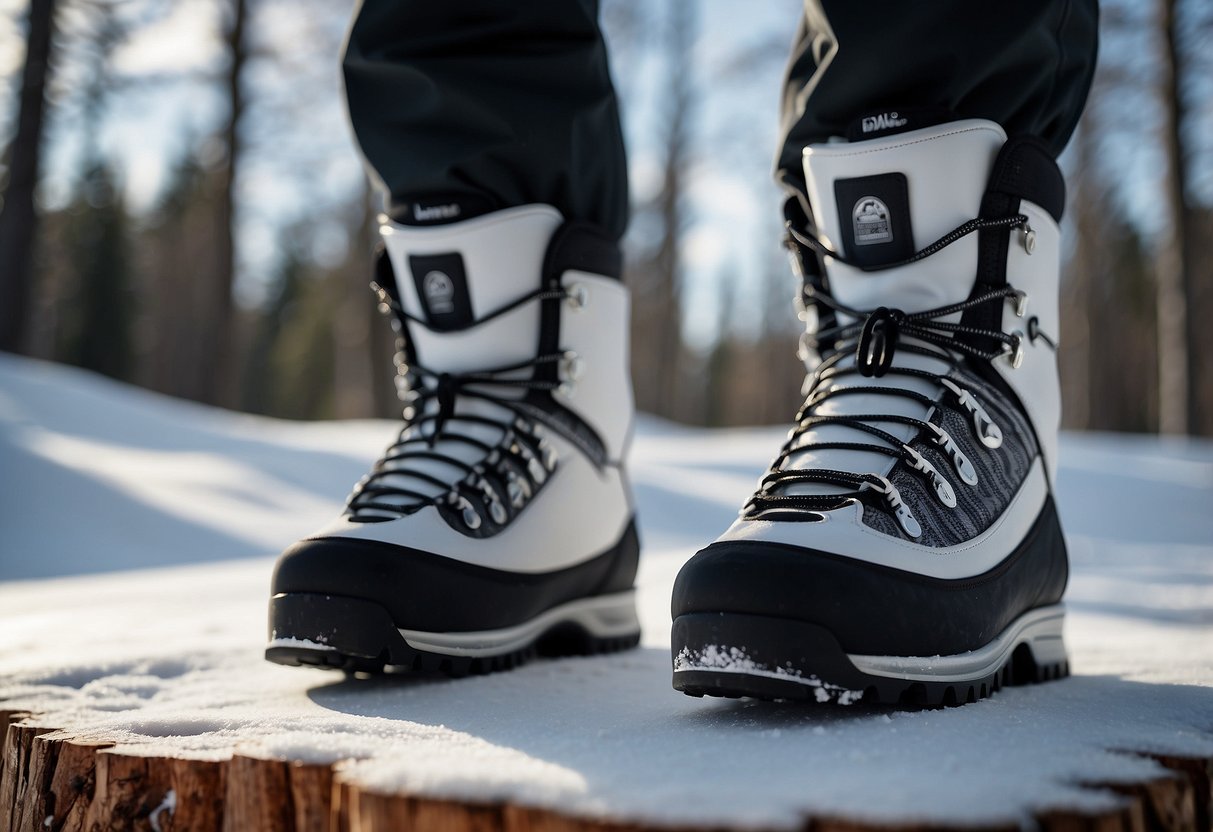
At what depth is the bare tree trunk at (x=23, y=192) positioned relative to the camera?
24.3ft

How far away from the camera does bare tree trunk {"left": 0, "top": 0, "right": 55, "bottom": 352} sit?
741cm

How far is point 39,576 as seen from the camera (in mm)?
2625

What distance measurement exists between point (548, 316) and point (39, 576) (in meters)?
2.14

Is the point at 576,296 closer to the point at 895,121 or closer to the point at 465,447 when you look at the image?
the point at 465,447

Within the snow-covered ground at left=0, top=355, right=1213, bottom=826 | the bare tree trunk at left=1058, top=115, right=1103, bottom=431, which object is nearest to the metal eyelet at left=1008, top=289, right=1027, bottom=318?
the snow-covered ground at left=0, top=355, right=1213, bottom=826

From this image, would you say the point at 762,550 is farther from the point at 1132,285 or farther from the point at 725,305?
the point at 725,305

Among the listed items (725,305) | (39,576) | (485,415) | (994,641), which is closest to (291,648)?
(485,415)

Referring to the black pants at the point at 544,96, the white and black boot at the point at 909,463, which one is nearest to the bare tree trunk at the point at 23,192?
the black pants at the point at 544,96

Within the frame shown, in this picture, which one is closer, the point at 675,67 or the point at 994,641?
the point at 994,641

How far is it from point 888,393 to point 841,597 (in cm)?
25

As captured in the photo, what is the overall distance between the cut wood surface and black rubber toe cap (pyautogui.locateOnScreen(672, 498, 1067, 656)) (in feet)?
0.68

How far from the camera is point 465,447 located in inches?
44.4

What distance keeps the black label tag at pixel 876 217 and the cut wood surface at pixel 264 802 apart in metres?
0.53

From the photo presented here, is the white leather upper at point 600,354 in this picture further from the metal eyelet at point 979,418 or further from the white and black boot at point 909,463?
the metal eyelet at point 979,418
